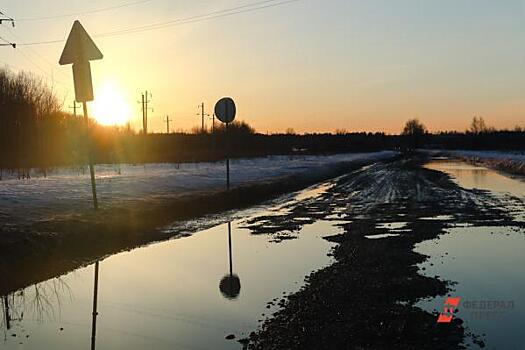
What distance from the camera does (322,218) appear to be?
1350cm

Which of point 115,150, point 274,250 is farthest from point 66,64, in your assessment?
point 115,150

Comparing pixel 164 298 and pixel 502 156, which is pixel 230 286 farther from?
pixel 502 156

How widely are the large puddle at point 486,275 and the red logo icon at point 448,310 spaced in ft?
0.18

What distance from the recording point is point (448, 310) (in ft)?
18.0

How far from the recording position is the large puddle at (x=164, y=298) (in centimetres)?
501

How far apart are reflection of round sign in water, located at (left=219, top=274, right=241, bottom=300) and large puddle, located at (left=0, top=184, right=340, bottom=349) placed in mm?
13

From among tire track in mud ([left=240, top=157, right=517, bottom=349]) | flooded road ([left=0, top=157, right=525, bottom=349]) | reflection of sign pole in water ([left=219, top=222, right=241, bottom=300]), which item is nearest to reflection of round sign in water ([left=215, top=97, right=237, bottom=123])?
tire track in mud ([left=240, top=157, right=517, bottom=349])

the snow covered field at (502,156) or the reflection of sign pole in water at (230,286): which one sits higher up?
the snow covered field at (502,156)

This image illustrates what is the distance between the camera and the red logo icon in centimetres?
518

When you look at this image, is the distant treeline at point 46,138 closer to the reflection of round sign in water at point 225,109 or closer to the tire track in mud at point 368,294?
the reflection of round sign in water at point 225,109

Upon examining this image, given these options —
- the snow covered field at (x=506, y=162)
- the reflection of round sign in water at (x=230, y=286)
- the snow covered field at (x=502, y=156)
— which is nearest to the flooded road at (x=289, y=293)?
the reflection of round sign in water at (x=230, y=286)

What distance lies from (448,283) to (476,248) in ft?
9.16

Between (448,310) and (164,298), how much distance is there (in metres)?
3.37

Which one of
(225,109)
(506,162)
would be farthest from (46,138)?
(506,162)
